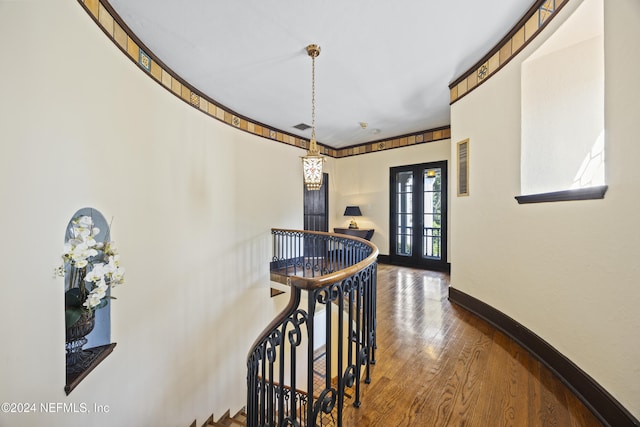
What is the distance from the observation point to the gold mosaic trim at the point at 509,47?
196 centimetres

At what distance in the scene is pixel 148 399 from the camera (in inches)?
101

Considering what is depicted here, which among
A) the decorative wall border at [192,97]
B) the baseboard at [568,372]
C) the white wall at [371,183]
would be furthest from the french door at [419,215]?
the baseboard at [568,372]

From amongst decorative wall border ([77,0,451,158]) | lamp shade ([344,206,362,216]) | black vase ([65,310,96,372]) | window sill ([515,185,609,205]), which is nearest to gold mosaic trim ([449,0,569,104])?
window sill ([515,185,609,205])

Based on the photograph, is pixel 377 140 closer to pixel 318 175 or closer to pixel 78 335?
Result: pixel 318 175

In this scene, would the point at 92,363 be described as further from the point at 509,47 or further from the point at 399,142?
the point at 399,142

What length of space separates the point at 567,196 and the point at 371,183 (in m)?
4.57

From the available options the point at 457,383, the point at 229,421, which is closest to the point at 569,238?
the point at 457,383

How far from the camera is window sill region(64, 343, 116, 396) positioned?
5.25ft

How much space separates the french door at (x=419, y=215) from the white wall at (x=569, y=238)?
2182 millimetres

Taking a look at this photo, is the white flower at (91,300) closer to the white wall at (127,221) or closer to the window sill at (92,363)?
the white wall at (127,221)

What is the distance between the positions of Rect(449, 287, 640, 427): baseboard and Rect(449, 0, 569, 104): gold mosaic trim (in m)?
2.46

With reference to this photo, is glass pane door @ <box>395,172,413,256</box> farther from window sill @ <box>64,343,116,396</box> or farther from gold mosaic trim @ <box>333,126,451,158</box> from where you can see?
window sill @ <box>64,343,116,396</box>

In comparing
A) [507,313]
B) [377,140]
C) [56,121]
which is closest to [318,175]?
[56,121]

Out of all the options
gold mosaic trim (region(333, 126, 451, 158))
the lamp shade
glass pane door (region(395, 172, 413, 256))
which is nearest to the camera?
gold mosaic trim (region(333, 126, 451, 158))
